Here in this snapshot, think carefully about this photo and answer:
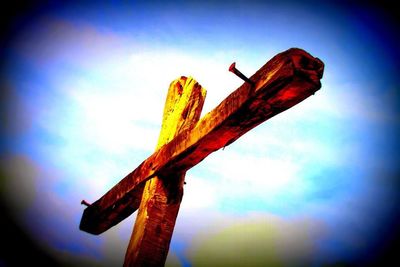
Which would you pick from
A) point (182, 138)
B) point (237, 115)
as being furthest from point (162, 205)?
point (237, 115)

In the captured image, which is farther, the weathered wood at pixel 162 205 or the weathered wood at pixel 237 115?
the weathered wood at pixel 162 205

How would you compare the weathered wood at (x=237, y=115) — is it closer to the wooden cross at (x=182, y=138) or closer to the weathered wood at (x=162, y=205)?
the wooden cross at (x=182, y=138)

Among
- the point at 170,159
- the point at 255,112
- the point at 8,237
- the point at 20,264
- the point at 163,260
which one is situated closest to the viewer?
the point at 255,112

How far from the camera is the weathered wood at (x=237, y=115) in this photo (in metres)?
1.20

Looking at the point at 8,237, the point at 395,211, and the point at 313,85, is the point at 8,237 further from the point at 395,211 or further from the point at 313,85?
the point at 395,211

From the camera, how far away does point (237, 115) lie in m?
1.45

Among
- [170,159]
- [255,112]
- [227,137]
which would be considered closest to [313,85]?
[255,112]

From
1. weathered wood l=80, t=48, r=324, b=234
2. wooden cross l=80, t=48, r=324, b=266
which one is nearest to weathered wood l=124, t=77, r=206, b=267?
wooden cross l=80, t=48, r=324, b=266

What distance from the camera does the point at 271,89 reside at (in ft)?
4.14

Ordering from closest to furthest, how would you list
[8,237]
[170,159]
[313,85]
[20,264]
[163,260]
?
[313,85] → [163,260] → [170,159] → [20,264] → [8,237]

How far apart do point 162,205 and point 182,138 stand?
540 mm

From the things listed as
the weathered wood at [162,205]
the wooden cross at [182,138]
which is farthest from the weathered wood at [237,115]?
the weathered wood at [162,205]

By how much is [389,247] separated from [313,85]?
12084 cm

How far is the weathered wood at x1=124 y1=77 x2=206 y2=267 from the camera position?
170 cm
